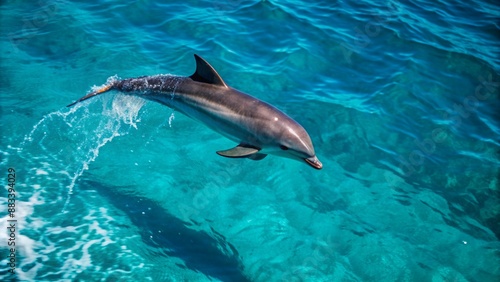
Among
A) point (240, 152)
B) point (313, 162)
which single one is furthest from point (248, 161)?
point (313, 162)

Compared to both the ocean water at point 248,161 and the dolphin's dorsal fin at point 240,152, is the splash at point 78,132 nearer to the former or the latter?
the ocean water at point 248,161

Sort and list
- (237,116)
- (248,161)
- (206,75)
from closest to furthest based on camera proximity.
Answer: (237,116), (206,75), (248,161)

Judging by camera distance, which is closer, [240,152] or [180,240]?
[240,152]

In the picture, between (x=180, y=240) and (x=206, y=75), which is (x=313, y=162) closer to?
(x=206, y=75)

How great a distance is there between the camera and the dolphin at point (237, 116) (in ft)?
19.7

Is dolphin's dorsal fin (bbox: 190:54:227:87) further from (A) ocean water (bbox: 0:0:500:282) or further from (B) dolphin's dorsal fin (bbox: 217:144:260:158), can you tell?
(A) ocean water (bbox: 0:0:500:282)

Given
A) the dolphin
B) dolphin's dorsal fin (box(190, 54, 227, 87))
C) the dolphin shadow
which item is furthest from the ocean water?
dolphin's dorsal fin (box(190, 54, 227, 87))

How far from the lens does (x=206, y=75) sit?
6.55 meters

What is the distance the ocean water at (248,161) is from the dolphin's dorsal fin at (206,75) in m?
2.78

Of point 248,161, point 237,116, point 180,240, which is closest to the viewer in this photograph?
point 237,116

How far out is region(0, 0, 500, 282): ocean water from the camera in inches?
287

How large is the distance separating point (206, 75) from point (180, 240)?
320 centimetres

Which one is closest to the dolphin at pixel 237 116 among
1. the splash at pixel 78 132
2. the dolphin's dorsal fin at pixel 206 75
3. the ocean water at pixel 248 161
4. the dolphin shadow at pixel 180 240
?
the dolphin's dorsal fin at pixel 206 75

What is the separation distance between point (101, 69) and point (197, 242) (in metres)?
6.19
